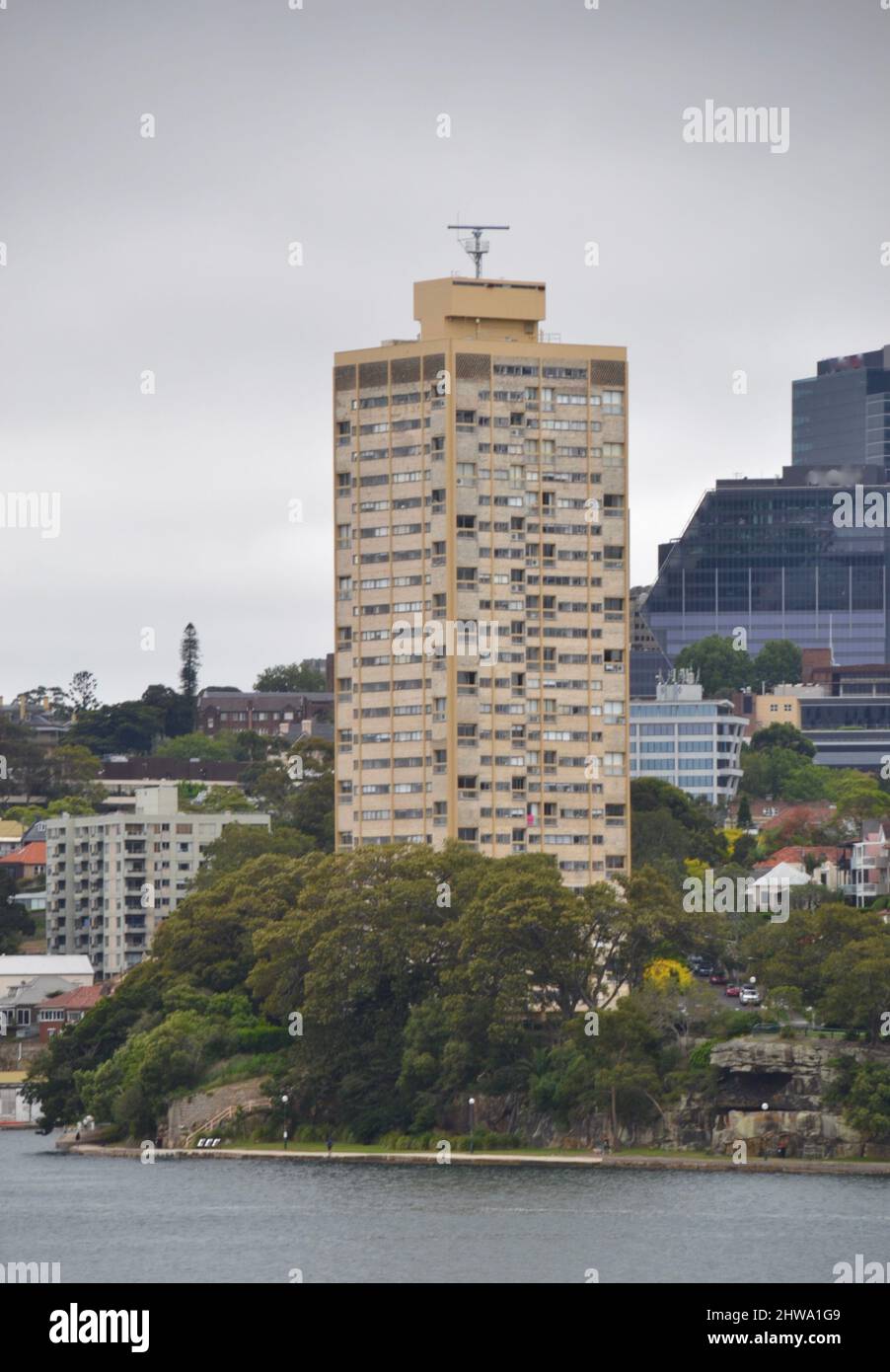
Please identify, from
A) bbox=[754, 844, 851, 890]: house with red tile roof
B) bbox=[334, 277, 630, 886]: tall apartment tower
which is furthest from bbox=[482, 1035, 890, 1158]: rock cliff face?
bbox=[754, 844, 851, 890]: house with red tile roof

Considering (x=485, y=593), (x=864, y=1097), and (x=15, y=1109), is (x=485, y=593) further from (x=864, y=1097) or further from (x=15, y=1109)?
(x=864, y=1097)

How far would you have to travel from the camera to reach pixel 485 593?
154 m

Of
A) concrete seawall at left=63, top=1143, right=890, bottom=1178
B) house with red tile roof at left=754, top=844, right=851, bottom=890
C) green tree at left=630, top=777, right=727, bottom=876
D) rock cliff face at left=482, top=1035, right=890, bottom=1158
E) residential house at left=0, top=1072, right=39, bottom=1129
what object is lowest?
residential house at left=0, top=1072, right=39, bottom=1129

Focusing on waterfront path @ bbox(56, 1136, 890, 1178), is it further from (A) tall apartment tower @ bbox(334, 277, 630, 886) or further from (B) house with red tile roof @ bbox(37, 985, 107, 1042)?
(B) house with red tile roof @ bbox(37, 985, 107, 1042)

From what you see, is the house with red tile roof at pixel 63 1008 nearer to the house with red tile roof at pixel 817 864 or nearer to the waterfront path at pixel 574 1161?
the house with red tile roof at pixel 817 864

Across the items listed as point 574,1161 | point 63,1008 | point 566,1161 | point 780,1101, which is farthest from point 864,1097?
point 63,1008

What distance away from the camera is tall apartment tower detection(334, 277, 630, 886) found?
15375cm

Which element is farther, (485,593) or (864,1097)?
(485,593)

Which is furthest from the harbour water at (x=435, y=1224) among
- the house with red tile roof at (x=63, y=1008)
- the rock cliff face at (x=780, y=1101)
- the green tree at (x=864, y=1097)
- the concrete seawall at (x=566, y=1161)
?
the house with red tile roof at (x=63, y=1008)

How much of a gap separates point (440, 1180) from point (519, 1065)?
Result: 12677mm

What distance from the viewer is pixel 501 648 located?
15525cm

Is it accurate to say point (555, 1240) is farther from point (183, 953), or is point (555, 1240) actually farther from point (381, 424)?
point (381, 424)

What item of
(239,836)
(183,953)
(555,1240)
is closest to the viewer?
(555,1240)
